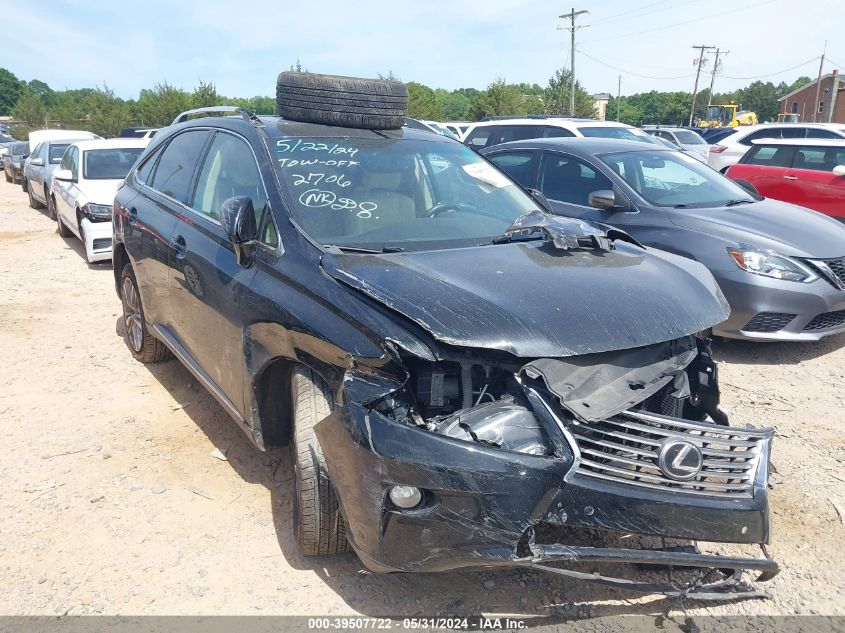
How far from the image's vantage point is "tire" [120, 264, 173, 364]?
16.8 ft

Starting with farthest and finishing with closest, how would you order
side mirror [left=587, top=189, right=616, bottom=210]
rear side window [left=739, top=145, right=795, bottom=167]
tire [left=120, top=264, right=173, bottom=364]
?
rear side window [left=739, top=145, right=795, bottom=167] < side mirror [left=587, top=189, right=616, bottom=210] < tire [left=120, top=264, right=173, bottom=364]

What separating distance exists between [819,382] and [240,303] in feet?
13.5

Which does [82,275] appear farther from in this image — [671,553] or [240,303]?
[671,553]

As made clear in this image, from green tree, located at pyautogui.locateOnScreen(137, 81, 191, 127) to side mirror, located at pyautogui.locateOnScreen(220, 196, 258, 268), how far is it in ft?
109

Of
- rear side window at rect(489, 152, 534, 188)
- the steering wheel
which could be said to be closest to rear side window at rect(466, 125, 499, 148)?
rear side window at rect(489, 152, 534, 188)

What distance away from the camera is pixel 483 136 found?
12.2 metres

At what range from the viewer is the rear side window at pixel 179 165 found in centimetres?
422

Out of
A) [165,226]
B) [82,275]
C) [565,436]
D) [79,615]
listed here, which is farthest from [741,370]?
[82,275]

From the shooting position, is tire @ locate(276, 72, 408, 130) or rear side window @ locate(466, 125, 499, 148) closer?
tire @ locate(276, 72, 408, 130)

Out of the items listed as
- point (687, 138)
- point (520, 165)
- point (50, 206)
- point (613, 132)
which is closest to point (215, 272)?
point (520, 165)

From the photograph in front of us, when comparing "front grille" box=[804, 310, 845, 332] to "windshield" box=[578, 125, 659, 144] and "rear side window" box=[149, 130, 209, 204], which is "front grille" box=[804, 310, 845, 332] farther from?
"windshield" box=[578, 125, 659, 144]

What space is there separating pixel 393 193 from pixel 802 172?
817 cm

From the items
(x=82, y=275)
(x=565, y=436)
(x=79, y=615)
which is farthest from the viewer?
(x=82, y=275)

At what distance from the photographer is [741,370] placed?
17.3 ft
